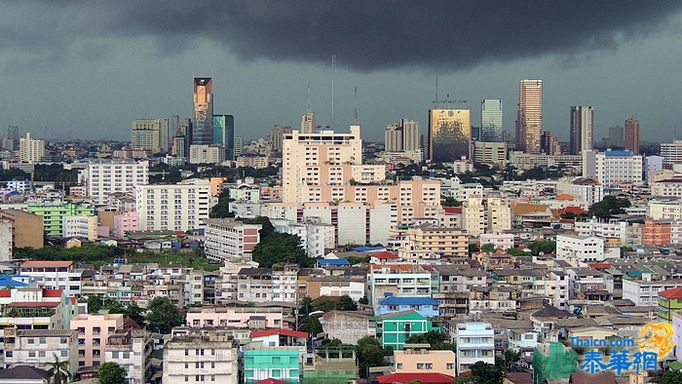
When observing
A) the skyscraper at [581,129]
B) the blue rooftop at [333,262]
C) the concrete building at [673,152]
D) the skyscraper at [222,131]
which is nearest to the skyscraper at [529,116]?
the skyscraper at [581,129]

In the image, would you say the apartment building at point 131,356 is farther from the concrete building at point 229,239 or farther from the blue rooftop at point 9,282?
the concrete building at point 229,239

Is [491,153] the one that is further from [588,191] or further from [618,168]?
[588,191]

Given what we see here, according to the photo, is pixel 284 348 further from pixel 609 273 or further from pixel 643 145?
pixel 643 145

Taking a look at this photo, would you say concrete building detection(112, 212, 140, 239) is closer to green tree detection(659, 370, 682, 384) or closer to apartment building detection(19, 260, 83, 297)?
apartment building detection(19, 260, 83, 297)

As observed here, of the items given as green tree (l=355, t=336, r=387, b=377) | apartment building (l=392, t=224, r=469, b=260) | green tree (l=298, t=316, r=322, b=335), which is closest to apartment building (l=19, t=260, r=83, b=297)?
green tree (l=298, t=316, r=322, b=335)

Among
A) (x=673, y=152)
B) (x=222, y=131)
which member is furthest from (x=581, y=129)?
(x=222, y=131)

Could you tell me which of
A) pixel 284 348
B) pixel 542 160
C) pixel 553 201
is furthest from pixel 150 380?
pixel 542 160

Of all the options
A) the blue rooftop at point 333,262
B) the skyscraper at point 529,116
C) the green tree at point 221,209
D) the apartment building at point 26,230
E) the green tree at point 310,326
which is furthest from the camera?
the skyscraper at point 529,116
